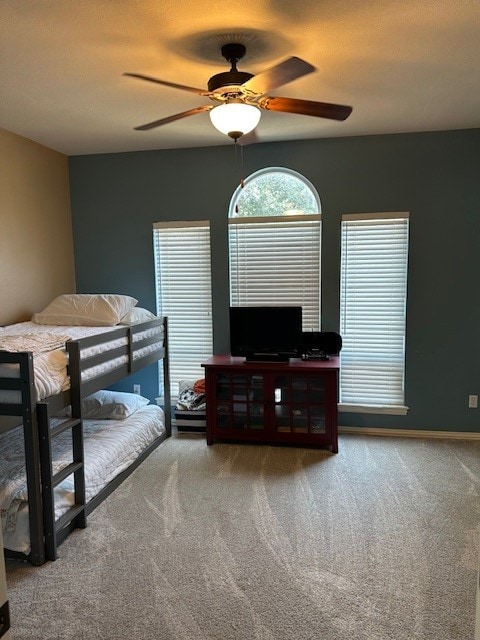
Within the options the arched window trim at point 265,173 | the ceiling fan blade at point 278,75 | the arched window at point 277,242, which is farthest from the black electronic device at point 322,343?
the ceiling fan blade at point 278,75

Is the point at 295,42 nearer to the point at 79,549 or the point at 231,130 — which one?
the point at 231,130

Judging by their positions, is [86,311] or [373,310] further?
[373,310]

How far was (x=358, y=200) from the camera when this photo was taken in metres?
3.97

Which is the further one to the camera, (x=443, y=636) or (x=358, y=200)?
(x=358, y=200)

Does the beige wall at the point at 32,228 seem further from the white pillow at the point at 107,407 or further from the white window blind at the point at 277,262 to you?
the white window blind at the point at 277,262

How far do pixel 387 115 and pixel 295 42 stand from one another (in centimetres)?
139

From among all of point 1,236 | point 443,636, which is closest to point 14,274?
point 1,236

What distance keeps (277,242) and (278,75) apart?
2.14 metres

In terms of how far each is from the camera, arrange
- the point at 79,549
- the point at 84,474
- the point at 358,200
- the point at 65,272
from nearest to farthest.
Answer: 1. the point at 79,549
2. the point at 84,474
3. the point at 358,200
4. the point at 65,272

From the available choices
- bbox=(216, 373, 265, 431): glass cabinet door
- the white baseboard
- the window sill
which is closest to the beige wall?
bbox=(216, 373, 265, 431): glass cabinet door

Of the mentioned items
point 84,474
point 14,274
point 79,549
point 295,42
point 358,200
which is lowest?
point 79,549

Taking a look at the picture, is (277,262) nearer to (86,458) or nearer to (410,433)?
(410,433)

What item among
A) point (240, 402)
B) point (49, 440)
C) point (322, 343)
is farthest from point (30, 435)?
point (322, 343)

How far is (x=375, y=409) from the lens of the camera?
13.4 ft
